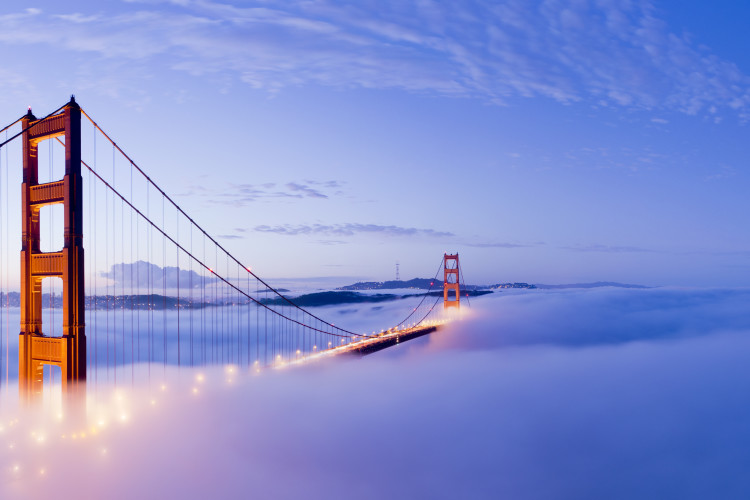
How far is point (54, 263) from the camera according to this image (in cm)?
1161

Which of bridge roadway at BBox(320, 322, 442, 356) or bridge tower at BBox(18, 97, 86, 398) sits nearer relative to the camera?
bridge tower at BBox(18, 97, 86, 398)

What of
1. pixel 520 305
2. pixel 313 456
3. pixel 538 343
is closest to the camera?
pixel 313 456

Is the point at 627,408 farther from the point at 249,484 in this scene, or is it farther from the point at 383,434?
the point at 249,484

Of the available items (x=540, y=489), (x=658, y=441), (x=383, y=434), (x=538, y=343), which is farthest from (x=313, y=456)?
(x=538, y=343)

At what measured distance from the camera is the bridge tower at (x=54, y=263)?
11.2 metres

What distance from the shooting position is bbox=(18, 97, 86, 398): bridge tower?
36.8 feet

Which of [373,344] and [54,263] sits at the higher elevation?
[54,263]

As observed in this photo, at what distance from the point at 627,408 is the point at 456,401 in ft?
71.1

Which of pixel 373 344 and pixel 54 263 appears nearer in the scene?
pixel 54 263

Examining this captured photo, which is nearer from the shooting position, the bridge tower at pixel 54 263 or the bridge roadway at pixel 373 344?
the bridge tower at pixel 54 263

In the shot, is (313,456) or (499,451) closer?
(313,456)

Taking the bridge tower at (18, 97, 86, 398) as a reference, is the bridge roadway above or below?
below

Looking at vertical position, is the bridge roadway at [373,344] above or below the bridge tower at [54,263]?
below

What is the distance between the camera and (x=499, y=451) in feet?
141
